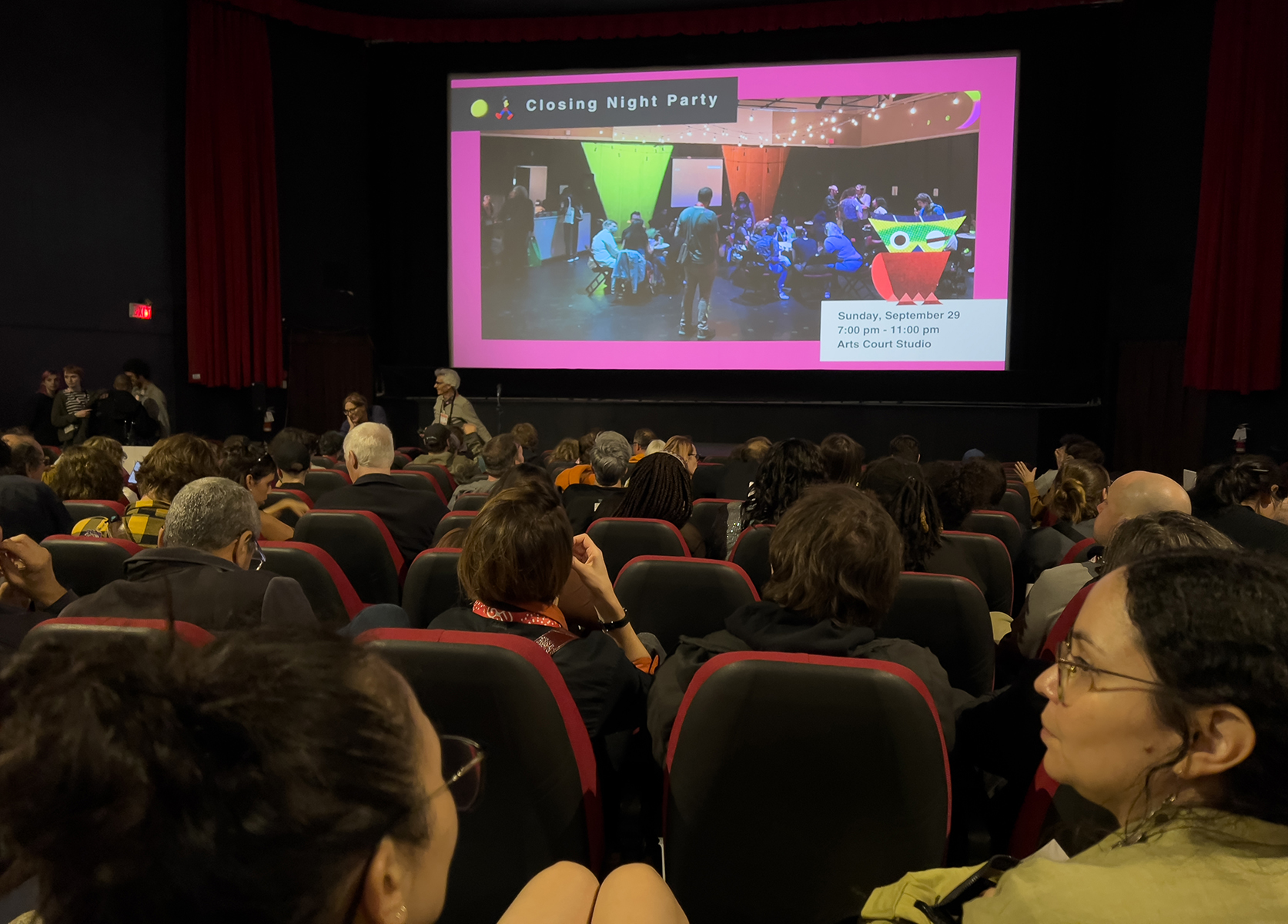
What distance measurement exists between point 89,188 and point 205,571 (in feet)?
26.0

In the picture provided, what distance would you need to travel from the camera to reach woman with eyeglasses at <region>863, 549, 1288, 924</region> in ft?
2.34

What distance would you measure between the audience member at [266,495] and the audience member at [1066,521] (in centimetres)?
272

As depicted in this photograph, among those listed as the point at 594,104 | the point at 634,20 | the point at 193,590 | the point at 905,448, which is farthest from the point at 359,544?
the point at 634,20

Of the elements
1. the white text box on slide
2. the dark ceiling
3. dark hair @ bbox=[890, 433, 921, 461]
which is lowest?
dark hair @ bbox=[890, 433, 921, 461]

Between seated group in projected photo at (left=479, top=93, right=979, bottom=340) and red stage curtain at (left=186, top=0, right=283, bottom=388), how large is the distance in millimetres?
2358

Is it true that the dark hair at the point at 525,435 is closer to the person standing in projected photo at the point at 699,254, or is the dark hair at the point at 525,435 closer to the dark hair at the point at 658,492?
the dark hair at the point at 658,492

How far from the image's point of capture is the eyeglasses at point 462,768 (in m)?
0.67

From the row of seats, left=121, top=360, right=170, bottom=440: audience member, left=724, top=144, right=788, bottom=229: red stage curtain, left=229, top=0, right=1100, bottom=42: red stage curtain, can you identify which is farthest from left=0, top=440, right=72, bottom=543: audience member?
left=229, top=0, right=1100, bottom=42: red stage curtain

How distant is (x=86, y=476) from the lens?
3549mm

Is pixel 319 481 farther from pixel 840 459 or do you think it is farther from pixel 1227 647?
pixel 1227 647

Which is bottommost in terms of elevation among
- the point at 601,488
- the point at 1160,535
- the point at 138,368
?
the point at 601,488

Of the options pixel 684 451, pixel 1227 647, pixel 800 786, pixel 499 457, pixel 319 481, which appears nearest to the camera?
pixel 1227 647

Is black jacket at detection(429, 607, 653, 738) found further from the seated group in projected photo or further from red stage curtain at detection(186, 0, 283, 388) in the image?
red stage curtain at detection(186, 0, 283, 388)

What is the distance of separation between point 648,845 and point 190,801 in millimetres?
1616
